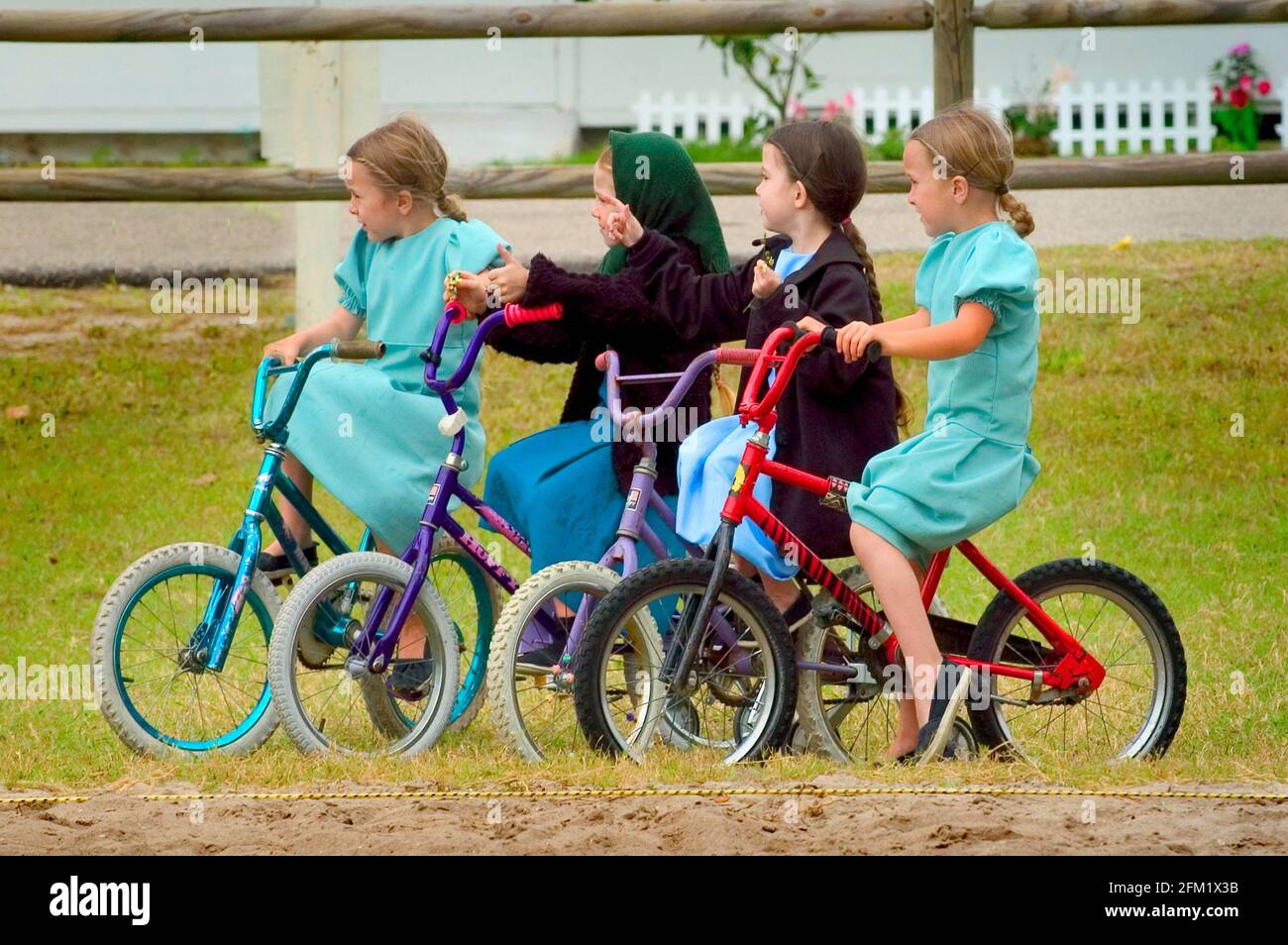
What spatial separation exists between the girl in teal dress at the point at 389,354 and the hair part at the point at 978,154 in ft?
4.19

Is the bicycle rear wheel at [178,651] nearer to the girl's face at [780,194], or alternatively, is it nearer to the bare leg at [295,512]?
the bare leg at [295,512]

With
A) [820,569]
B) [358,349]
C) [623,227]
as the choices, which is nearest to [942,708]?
[820,569]

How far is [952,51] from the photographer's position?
823 cm

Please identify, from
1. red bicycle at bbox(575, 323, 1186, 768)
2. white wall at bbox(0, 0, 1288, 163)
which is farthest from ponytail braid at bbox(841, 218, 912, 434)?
white wall at bbox(0, 0, 1288, 163)

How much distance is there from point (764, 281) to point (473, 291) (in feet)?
2.48

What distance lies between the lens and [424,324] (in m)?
5.22

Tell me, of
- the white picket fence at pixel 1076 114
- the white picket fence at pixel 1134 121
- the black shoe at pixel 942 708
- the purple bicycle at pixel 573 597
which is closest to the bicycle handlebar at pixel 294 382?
the purple bicycle at pixel 573 597

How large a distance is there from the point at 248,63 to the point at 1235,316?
999 cm

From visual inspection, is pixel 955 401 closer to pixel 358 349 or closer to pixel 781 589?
pixel 781 589

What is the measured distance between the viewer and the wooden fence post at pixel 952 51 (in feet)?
27.0

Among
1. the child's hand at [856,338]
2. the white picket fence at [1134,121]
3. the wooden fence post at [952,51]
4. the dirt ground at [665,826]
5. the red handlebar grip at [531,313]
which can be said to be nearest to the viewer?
the dirt ground at [665,826]

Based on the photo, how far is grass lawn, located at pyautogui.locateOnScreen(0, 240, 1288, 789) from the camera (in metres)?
4.77

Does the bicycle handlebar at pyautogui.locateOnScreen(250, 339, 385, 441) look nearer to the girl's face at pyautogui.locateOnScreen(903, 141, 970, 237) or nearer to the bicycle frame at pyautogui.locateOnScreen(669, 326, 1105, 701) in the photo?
the bicycle frame at pyautogui.locateOnScreen(669, 326, 1105, 701)

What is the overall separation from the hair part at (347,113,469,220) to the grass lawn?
1.49m
